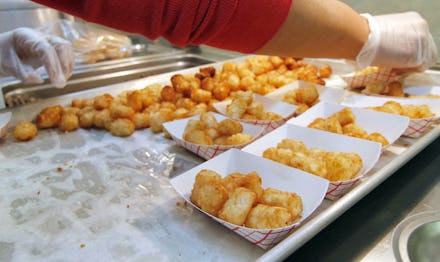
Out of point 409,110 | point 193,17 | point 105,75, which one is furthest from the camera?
point 105,75

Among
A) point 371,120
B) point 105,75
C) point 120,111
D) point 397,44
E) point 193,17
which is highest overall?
point 193,17

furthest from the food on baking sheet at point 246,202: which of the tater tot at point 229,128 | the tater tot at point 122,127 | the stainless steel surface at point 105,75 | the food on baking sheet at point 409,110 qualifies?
the stainless steel surface at point 105,75

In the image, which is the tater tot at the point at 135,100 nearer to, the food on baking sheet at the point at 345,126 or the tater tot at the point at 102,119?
the tater tot at the point at 102,119

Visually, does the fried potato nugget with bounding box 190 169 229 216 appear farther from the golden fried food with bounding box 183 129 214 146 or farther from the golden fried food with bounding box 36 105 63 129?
the golden fried food with bounding box 36 105 63 129

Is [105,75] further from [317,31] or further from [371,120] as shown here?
[371,120]

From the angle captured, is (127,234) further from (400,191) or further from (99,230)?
(400,191)

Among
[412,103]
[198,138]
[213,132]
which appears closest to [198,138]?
[198,138]

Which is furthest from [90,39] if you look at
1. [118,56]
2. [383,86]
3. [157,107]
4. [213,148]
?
[383,86]
